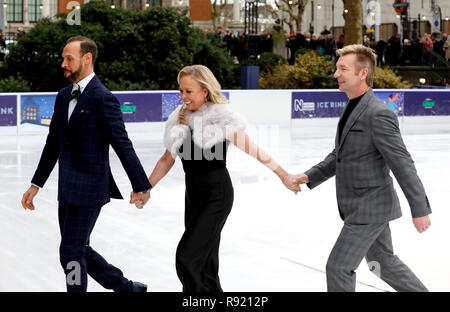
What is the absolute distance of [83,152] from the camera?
493 centimetres

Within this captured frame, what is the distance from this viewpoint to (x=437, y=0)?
2207 inches

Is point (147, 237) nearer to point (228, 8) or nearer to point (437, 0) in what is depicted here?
point (437, 0)

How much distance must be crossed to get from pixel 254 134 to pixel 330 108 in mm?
4097

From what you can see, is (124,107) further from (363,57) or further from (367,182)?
(367,182)

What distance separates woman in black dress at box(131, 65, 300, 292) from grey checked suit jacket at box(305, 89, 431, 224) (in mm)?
699

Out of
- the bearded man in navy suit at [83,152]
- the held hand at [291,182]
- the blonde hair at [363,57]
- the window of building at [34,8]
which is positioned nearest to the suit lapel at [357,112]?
the blonde hair at [363,57]

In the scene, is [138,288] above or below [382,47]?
below

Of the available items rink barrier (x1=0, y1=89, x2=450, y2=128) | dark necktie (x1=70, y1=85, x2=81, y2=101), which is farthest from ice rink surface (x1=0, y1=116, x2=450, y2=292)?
rink barrier (x1=0, y1=89, x2=450, y2=128)

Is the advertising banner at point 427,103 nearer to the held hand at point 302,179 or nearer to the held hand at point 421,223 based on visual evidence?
the held hand at point 302,179

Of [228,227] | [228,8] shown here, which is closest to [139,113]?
[228,227]

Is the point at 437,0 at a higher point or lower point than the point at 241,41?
higher

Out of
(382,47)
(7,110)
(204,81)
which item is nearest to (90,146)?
(204,81)

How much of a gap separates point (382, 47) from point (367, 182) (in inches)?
1111

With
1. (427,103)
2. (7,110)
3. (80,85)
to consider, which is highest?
(80,85)
